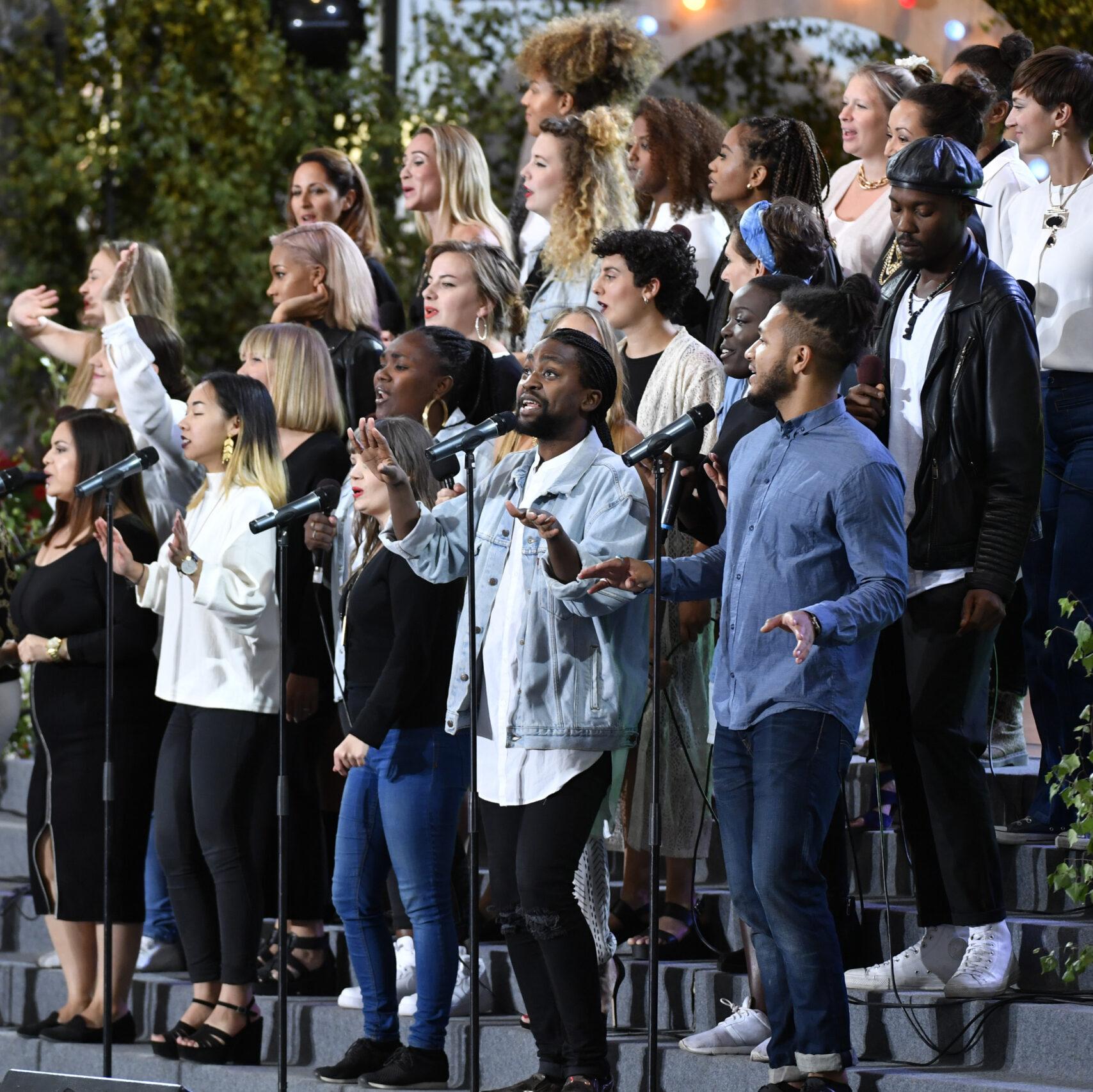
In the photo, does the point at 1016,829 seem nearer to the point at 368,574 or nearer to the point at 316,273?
the point at 368,574

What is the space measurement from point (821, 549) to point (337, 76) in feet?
26.1

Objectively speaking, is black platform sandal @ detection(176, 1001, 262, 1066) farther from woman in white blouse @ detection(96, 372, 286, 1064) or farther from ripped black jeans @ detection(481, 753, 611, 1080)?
ripped black jeans @ detection(481, 753, 611, 1080)

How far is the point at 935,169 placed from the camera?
437 centimetres

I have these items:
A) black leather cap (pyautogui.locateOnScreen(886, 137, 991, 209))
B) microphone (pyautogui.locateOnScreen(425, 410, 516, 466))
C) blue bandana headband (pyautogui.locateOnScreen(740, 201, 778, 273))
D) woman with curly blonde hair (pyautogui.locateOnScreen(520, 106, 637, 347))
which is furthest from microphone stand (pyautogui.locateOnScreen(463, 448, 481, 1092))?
woman with curly blonde hair (pyautogui.locateOnScreen(520, 106, 637, 347))

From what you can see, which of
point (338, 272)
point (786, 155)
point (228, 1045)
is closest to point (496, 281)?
point (338, 272)

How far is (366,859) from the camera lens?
485 centimetres

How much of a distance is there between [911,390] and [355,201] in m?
3.03

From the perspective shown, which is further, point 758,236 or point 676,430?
point 758,236

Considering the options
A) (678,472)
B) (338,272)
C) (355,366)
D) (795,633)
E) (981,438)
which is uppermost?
(338,272)

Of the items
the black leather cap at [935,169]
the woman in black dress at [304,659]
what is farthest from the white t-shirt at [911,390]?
the woman in black dress at [304,659]

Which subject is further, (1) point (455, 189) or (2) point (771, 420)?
(1) point (455, 189)

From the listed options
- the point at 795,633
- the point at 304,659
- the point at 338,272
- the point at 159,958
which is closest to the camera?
the point at 795,633

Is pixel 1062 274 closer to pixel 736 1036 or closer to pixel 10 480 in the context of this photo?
pixel 736 1036

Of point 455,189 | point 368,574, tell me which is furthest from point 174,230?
point 368,574
